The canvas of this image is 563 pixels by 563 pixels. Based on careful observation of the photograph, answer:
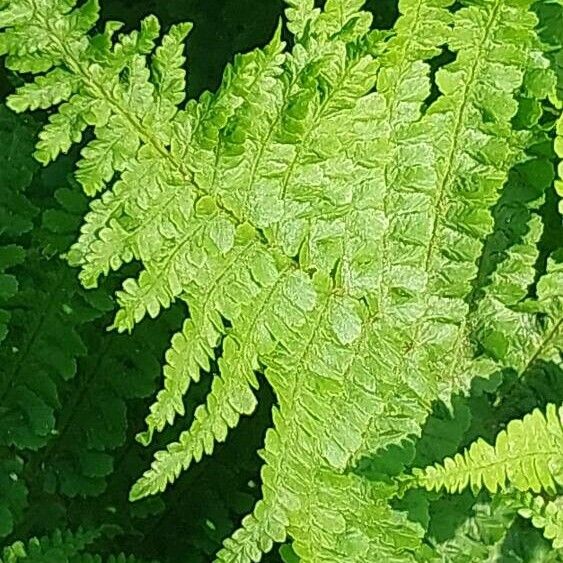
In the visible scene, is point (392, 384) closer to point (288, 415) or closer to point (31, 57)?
point (288, 415)

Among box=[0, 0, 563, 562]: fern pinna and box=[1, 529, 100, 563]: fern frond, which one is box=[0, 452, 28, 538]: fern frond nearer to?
box=[1, 529, 100, 563]: fern frond

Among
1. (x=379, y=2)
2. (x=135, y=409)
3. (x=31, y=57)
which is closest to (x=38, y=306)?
(x=135, y=409)

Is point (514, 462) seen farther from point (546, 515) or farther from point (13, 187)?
point (13, 187)

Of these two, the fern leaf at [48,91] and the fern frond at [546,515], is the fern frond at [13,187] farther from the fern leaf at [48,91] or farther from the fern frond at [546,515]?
the fern frond at [546,515]

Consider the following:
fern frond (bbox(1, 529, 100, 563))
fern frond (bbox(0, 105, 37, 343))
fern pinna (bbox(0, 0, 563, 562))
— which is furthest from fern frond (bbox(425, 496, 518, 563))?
fern frond (bbox(0, 105, 37, 343))

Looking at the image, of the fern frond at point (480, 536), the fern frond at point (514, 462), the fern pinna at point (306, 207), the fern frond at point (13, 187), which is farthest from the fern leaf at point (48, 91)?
the fern frond at point (480, 536)
